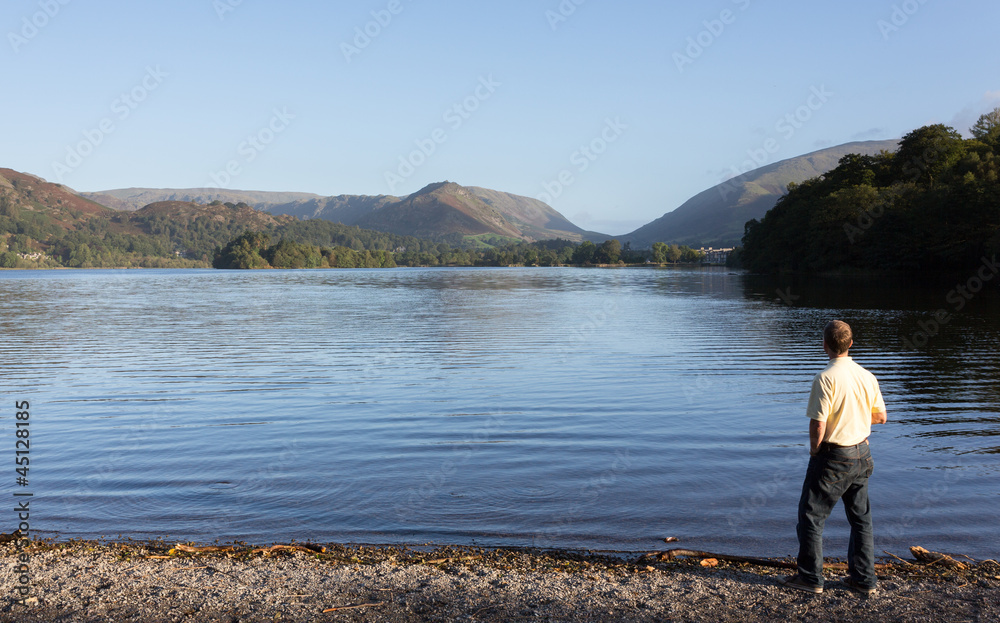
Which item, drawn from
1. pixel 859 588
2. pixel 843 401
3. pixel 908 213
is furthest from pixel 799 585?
pixel 908 213

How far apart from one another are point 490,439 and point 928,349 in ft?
68.5

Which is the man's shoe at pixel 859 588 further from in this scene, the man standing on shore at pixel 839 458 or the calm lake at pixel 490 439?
the calm lake at pixel 490 439

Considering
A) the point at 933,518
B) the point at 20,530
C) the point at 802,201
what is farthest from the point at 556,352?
the point at 802,201

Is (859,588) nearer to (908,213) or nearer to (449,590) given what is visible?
(449,590)

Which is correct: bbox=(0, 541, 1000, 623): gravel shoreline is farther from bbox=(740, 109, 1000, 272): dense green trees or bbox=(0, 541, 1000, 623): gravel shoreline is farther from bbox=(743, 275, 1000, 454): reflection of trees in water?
bbox=(740, 109, 1000, 272): dense green trees

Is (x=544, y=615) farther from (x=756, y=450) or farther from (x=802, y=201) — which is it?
(x=802, y=201)

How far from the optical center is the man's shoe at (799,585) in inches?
245

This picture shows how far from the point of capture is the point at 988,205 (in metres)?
68.8

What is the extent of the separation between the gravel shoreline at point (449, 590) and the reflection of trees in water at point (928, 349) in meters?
7.60

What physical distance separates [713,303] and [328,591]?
5197 cm

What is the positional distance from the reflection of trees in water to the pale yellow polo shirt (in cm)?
768

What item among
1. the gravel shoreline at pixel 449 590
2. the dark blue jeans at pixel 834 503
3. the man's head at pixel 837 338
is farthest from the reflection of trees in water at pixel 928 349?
the man's head at pixel 837 338

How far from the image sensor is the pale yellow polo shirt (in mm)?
6070

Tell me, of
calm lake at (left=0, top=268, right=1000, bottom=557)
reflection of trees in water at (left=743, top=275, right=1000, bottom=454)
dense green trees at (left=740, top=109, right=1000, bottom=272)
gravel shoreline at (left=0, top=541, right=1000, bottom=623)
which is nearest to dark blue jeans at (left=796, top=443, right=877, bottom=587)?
gravel shoreline at (left=0, top=541, right=1000, bottom=623)
